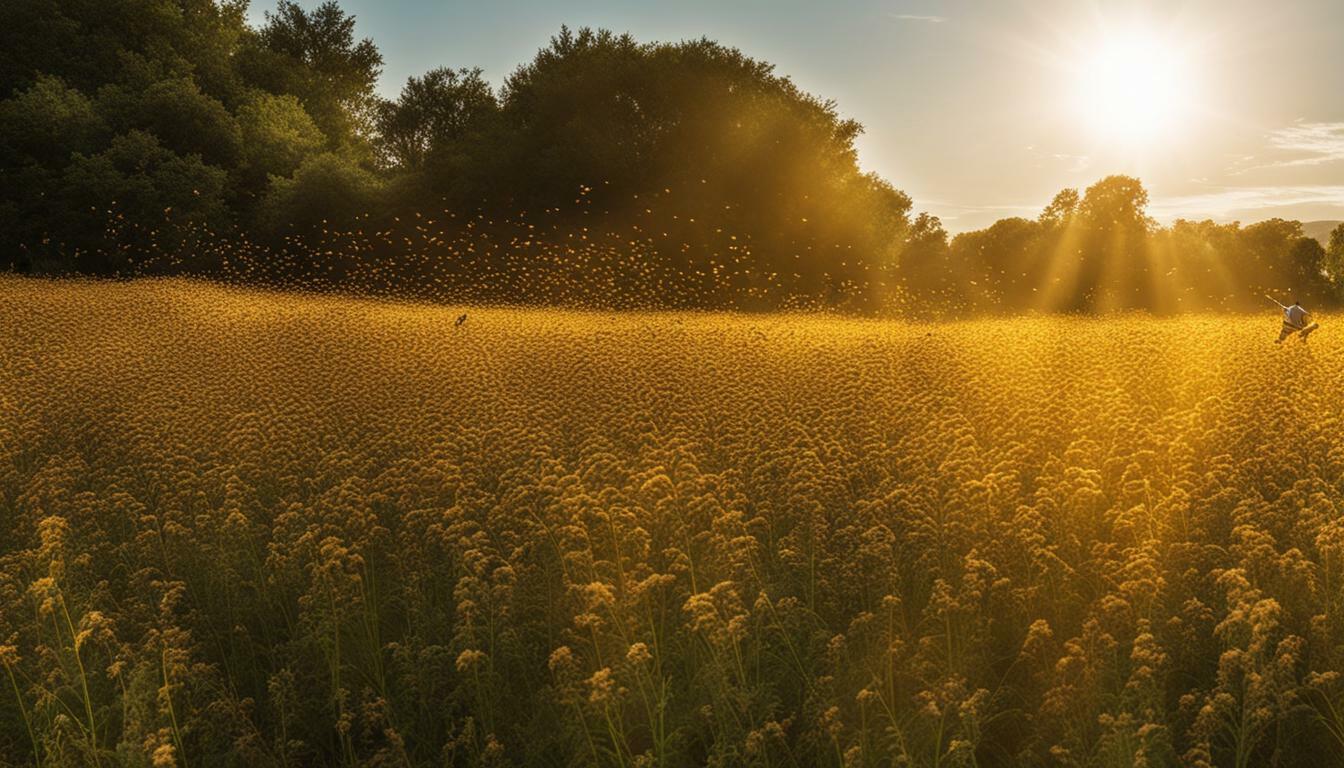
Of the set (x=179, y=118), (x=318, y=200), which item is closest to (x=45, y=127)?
(x=179, y=118)

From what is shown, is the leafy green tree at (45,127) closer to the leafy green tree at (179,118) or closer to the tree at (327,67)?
the leafy green tree at (179,118)

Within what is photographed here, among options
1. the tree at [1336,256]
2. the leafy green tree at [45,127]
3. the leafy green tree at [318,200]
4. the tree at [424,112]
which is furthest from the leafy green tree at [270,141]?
the tree at [1336,256]

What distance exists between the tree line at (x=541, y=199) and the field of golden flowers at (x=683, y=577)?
21751 mm

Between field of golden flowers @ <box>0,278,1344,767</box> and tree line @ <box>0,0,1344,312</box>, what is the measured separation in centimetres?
2175

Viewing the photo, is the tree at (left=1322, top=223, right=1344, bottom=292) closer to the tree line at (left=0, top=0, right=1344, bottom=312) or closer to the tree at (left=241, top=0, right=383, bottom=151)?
the tree line at (left=0, top=0, right=1344, bottom=312)

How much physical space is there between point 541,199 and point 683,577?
104 ft

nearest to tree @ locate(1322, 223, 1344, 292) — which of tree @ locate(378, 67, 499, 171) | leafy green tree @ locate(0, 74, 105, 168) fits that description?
tree @ locate(378, 67, 499, 171)

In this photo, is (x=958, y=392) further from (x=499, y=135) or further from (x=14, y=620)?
(x=499, y=135)

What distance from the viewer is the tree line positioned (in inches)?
1357

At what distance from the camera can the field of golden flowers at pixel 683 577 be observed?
512cm

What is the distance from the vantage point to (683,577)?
22.4ft

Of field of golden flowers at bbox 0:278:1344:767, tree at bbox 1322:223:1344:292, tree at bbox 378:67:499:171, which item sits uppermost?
tree at bbox 378:67:499:171

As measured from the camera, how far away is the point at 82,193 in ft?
112

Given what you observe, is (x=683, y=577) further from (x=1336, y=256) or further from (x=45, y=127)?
(x=1336, y=256)
